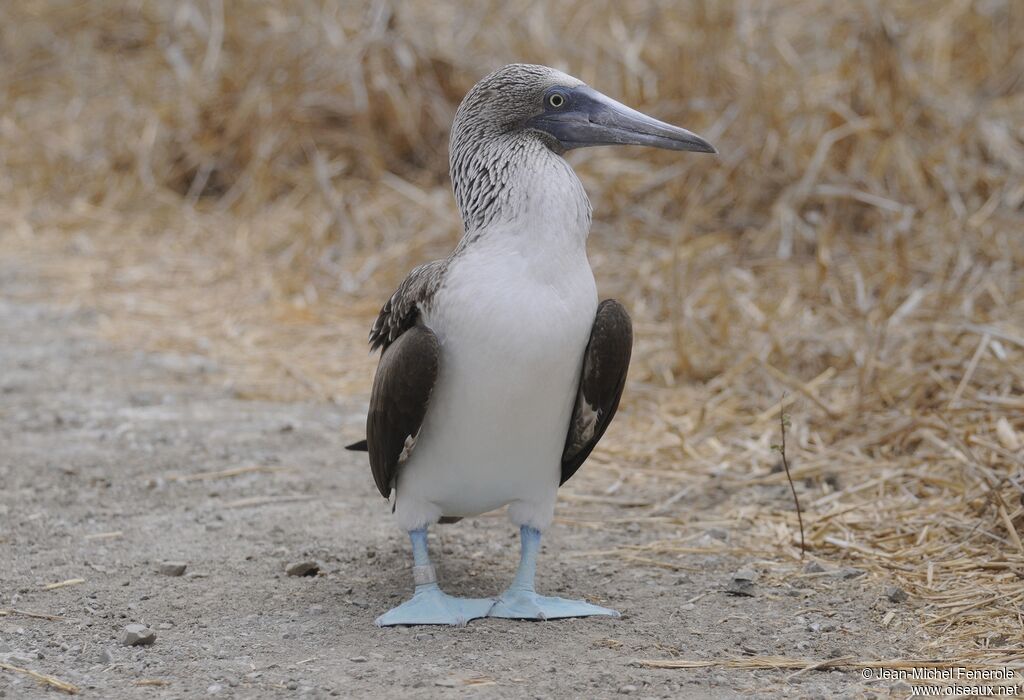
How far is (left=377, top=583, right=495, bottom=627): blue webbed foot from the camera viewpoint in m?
3.52

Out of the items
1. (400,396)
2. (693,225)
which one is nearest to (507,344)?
(400,396)

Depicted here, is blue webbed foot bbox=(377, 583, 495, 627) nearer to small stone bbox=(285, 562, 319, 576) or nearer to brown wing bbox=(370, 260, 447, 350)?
small stone bbox=(285, 562, 319, 576)

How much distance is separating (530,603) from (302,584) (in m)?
0.70

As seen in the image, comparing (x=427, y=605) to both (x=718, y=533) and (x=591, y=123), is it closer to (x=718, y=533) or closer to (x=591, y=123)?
(x=718, y=533)

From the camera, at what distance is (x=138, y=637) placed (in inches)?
130

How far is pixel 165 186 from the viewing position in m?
8.82

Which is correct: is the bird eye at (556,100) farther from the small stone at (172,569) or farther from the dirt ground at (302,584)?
the small stone at (172,569)

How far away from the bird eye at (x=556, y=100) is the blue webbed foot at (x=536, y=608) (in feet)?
4.44

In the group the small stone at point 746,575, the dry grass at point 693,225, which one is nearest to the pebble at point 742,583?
the small stone at point 746,575

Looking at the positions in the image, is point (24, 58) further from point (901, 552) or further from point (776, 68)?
point (901, 552)

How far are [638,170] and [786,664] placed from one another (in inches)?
186

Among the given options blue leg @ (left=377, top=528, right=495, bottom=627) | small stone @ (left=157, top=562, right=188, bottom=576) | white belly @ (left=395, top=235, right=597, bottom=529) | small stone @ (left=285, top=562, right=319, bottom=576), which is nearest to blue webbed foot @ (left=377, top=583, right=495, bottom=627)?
blue leg @ (left=377, top=528, right=495, bottom=627)

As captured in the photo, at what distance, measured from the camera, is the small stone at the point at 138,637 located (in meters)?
3.30

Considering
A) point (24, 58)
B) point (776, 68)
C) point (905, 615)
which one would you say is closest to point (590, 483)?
point (905, 615)
